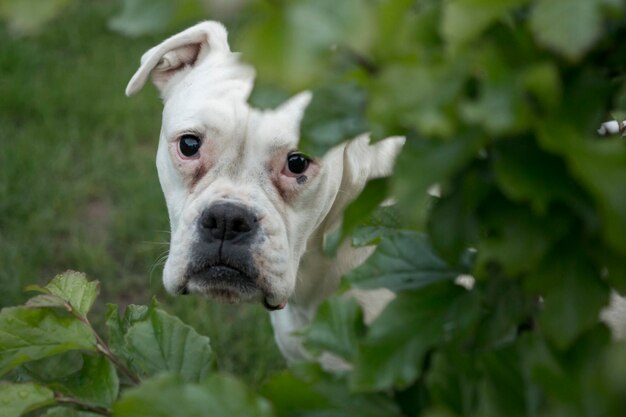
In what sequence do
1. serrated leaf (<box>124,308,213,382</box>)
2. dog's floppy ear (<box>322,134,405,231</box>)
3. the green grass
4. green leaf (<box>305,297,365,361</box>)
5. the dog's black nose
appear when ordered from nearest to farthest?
green leaf (<box>305,297,365,361</box>) < serrated leaf (<box>124,308,213,382</box>) < the dog's black nose < dog's floppy ear (<box>322,134,405,231</box>) < the green grass

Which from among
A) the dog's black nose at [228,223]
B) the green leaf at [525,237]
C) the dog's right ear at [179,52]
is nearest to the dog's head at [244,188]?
the dog's black nose at [228,223]

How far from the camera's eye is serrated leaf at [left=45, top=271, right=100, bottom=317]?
143cm

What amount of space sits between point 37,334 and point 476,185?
761 mm

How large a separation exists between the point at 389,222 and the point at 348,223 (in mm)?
446

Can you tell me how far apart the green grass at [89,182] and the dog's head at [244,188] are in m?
1.06

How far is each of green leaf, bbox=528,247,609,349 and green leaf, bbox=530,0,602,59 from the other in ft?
0.74

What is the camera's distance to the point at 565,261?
0.87m

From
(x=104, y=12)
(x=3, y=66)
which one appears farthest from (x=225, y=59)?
(x=104, y=12)

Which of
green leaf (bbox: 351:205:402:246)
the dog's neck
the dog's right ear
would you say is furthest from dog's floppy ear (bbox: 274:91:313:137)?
green leaf (bbox: 351:205:402:246)

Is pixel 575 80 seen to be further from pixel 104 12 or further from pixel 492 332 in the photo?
pixel 104 12

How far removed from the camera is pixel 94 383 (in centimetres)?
129

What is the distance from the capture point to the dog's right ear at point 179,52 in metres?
2.90

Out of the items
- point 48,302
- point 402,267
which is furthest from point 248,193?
point 402,267

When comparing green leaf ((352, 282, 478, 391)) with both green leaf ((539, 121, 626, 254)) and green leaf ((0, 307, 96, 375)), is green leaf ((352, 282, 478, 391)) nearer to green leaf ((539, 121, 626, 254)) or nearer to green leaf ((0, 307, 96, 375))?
green leaf ((539, 121, 626, 254))
